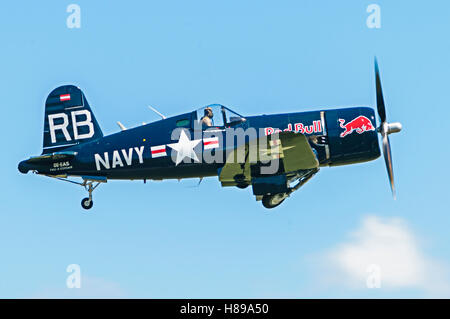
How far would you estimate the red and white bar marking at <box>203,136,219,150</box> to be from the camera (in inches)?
915

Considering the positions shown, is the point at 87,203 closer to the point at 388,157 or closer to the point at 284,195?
the point at 284,195

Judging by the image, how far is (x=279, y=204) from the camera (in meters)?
24.3

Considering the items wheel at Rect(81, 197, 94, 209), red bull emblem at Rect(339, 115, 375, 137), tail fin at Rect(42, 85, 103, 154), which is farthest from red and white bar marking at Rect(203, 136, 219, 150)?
wheel at Rect(81, 197, 94, 209)

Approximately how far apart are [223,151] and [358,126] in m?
3.81

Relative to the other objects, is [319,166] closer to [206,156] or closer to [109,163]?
[206,156]

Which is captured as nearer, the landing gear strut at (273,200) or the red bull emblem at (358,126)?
the red bull emblem at (358,126)

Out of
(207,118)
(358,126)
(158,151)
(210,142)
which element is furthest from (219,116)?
(358,126)

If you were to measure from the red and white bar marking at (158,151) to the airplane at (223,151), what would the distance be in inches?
1.1

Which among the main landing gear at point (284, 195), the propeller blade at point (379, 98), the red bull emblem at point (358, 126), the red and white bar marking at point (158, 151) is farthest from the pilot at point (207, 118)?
the propeller blade at point (379, 98)

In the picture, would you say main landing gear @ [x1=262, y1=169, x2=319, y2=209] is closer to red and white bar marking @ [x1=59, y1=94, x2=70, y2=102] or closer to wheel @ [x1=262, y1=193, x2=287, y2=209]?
wheel @ [x1=262, y1=193, x2=287, y2=209]

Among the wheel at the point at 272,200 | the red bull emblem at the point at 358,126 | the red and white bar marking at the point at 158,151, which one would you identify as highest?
the red bull emblem at the point at 358,126

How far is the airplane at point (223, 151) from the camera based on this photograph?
23250 millimetres

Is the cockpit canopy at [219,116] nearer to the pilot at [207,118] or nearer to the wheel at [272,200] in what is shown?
the pilot at [207,118]
